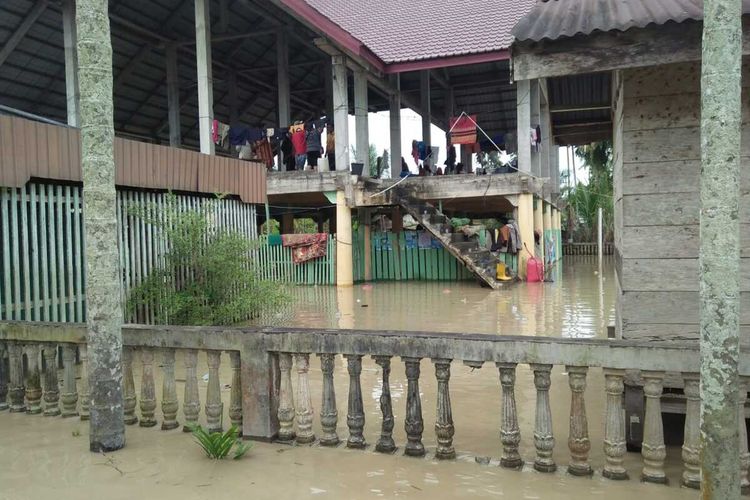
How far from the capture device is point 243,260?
8.73 m

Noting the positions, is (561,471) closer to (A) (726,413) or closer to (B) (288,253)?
(A) (726,413)

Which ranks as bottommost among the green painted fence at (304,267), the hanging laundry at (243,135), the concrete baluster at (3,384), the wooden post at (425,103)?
the concrete baluster at (3,384)

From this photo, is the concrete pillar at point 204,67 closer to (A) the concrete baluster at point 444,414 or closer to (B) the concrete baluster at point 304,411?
(B) the concrete baluster at point 304,411

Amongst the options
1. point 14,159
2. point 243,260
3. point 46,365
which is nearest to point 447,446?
point 46,365

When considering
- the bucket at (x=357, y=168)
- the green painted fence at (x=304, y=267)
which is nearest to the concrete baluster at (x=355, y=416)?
the bucket at (x=357, y=168)

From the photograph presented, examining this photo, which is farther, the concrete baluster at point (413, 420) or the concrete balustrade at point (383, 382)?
the concrete baluster at point (413, 420)

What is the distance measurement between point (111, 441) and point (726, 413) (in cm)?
331

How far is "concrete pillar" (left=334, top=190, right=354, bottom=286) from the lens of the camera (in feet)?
52.9

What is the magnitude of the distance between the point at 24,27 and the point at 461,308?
12625 mm

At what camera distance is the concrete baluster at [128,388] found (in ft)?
13.6

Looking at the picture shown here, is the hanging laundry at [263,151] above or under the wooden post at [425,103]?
under

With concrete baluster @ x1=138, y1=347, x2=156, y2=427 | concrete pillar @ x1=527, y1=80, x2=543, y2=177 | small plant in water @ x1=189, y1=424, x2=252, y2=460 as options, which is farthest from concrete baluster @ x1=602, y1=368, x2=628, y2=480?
concrete pillar @ x1=527, y1=80, x2=543, y2=177

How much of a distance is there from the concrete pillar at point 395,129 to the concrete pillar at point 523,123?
4.82 metres

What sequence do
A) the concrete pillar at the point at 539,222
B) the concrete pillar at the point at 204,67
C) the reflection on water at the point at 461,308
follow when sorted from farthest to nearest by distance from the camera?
the concrete pillar at the point at 539,222, the concrete pillar at the point at 204,67, the reflection on water at the point at 461,308
